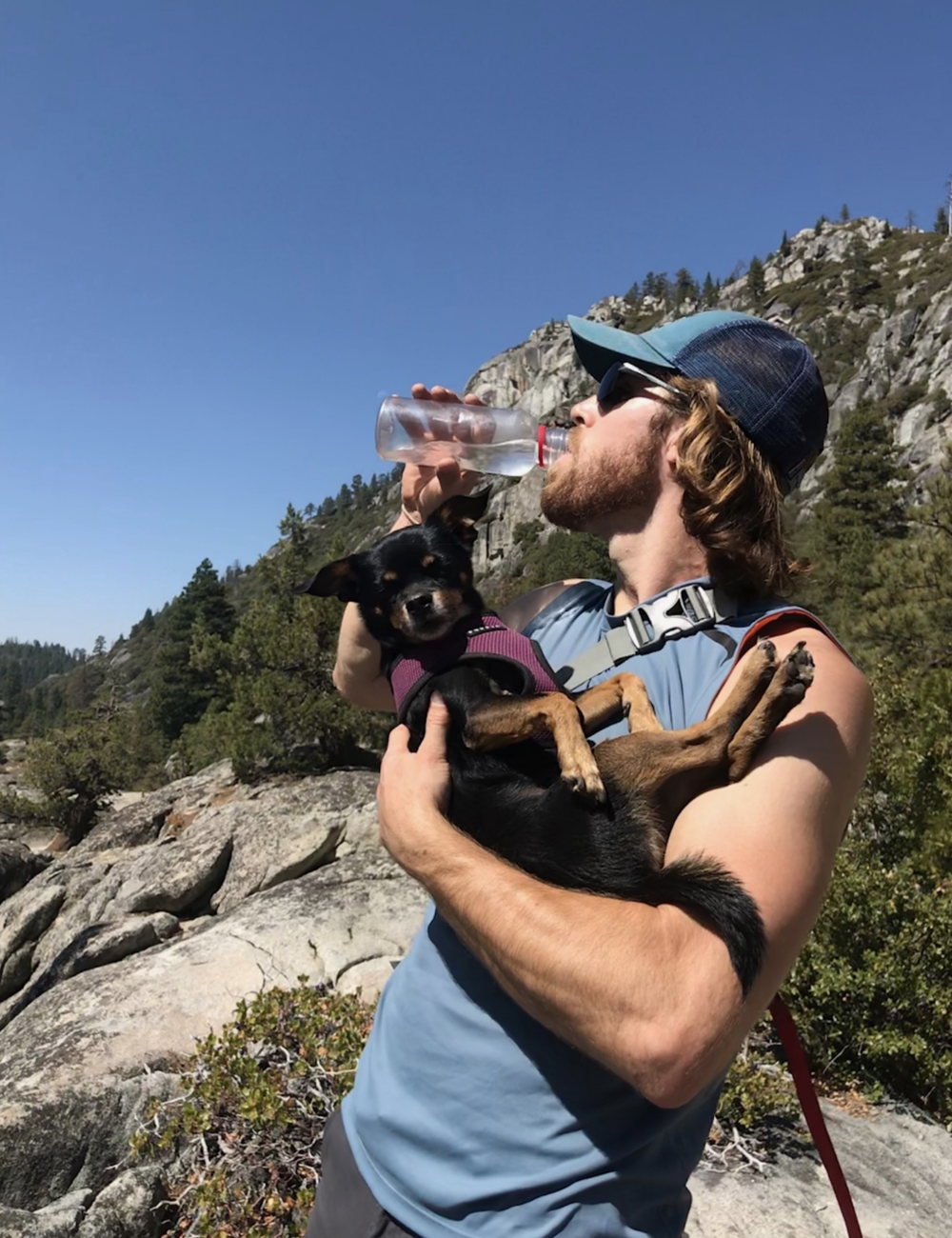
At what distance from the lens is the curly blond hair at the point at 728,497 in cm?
218

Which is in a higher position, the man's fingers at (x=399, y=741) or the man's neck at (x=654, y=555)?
the man's neck at (x=654, y=555)

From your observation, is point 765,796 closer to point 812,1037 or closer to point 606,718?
point 606,718

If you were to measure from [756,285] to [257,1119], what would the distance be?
118m

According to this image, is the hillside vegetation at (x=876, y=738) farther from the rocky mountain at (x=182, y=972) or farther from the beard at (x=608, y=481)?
the beard at (x=608, y=481)

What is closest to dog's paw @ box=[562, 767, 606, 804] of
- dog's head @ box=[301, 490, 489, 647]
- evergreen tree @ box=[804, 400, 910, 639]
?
dog's head @ box=[301, 490, 489, 647]

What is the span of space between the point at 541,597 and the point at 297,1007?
3.12 metres

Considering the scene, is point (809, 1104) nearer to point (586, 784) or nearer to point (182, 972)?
point (586, 784)

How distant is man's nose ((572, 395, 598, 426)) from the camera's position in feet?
8.13

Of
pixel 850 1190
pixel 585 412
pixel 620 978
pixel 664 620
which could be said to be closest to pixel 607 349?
pixel 585 412

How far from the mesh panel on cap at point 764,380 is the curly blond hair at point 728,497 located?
0.13 feet

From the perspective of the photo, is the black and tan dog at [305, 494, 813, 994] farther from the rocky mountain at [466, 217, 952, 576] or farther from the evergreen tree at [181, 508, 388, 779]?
the rocky mountain at [466, 217, 952, 576]

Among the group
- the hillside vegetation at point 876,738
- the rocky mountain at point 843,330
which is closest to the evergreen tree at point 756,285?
the rocky mountain at point 843,330

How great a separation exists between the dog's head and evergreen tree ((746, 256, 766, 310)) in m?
110

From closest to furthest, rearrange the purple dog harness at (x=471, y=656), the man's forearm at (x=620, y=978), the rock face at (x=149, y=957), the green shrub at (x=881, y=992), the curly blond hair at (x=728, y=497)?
the man's forearm at (x=620, y=978), the curly blond hair at (x=728, y=497), the purple dog harness at (x=471, y=656), the rock face at (x=149, y=957), the green shrub at (x=881, y=992)
